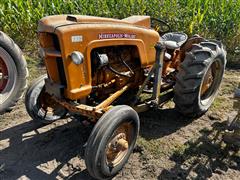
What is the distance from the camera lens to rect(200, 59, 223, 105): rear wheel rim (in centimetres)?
462

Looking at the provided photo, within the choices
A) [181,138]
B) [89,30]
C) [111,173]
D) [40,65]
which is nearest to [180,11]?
[40,65]

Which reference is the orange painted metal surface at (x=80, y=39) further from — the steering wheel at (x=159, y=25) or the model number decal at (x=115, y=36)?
the steering wheel at (x=159, y=25)

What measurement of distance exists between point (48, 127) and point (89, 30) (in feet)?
5.30

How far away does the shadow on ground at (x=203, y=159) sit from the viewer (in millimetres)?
3514

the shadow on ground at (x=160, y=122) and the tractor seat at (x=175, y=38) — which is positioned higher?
the tractor seat at (x=175, y=38)

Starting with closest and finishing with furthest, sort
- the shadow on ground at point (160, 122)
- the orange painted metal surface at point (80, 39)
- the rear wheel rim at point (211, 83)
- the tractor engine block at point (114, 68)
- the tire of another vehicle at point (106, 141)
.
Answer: the tire of another vehicle at point (106, 141) → the orange painted metal surface at point (80, 39) → the tractor engine block at point (114, 68) → the shadow on ground at point (160, 122) → the rear wheel rim at point (211, 83)

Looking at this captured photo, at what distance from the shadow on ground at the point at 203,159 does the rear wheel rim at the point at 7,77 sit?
2.24 meters

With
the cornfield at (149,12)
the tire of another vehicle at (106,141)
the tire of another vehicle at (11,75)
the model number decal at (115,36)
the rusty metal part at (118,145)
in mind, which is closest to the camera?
the tire of another vehicle at (106,141)

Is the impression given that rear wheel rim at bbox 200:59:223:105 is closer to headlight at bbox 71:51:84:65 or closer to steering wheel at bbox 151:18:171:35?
Answer: steering wheel at bbox 151:18:171:35

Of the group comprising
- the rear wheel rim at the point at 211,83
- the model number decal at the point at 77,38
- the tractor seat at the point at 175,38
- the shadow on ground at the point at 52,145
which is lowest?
the shadow on ground at the point at 52,145

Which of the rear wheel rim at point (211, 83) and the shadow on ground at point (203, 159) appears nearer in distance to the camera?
the shadow on ground at point (203, 159)

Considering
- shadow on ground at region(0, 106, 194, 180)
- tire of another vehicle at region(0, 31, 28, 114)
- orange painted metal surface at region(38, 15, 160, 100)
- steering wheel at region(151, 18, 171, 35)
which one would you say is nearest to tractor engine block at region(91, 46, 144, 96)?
orange painted metal surface at region(38, 15, 160, 100)

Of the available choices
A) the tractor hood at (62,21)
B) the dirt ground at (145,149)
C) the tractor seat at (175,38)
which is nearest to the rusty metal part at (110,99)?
the dirt ground at (145,149)

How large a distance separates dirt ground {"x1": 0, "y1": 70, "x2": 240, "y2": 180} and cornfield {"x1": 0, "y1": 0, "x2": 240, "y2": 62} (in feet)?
8.20
